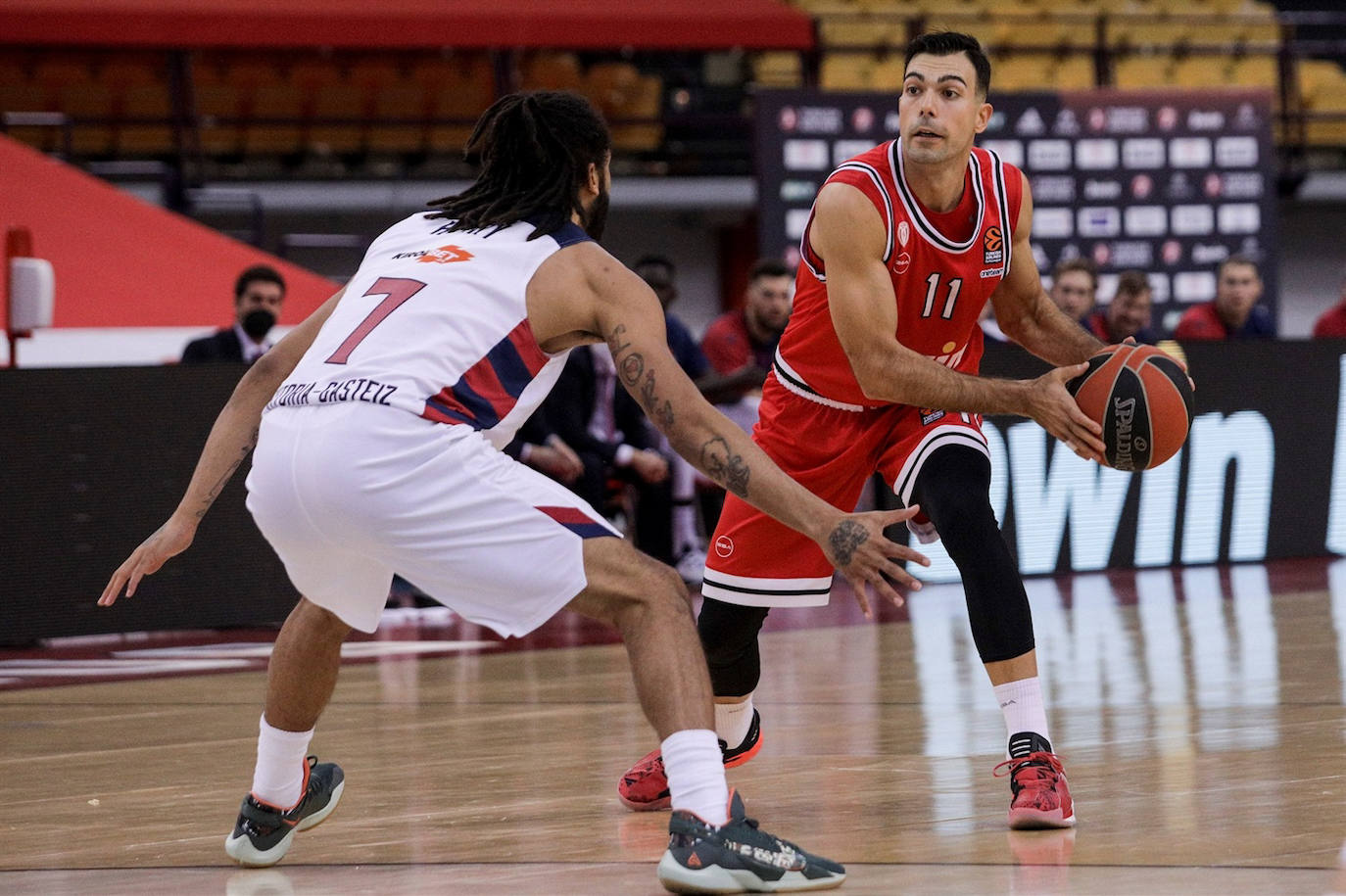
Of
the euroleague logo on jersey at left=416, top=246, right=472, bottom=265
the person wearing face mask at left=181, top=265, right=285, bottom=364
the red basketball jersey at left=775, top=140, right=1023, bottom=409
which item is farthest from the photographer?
the person wearing face mask at left=181, top=265, right=285, bottom=364

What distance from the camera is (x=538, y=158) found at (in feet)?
12.3

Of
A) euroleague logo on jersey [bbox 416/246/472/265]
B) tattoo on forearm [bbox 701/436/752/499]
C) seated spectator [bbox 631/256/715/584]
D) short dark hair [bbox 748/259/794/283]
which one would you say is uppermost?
euroleague logo on jersey [bbox 416/246/472/265]

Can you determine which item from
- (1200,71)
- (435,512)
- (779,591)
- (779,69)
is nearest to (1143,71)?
(1200,71)

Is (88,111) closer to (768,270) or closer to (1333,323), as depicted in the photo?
(768,270)

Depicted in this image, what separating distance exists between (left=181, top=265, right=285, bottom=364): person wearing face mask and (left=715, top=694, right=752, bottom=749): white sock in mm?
5329

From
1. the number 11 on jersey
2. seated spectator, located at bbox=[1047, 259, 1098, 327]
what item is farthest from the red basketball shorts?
seated spectator, located at bbox=[1047, 259, 1098, 327]

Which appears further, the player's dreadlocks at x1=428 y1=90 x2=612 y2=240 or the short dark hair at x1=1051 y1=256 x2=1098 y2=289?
the short dark hair at x1=1051 y1=256 x2=1098 y2=289

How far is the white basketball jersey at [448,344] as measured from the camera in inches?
137

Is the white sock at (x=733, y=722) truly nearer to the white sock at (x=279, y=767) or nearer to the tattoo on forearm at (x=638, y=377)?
the white sock at (x=279, y=767)

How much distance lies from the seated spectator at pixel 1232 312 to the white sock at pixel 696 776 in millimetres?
8419

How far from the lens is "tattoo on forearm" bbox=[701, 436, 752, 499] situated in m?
3.44

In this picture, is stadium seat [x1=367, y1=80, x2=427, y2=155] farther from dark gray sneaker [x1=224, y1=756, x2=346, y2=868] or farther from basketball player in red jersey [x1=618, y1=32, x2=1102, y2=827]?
dark gray sneaker [x1=224, y1=756, x2=346, y2=868]

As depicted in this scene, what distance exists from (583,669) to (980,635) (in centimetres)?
323

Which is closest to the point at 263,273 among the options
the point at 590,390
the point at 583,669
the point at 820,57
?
the point at 590,390
